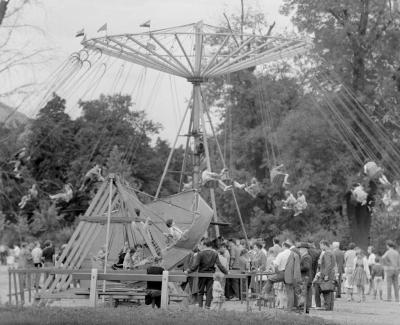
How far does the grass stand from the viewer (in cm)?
1758

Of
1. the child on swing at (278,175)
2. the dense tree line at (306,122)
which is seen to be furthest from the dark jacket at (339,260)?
the dense tree line at (306,122)

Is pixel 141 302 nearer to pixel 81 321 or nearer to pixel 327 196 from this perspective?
pixel 81 321

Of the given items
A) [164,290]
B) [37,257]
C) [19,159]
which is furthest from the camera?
[37,257]

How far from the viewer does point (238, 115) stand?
63406 mm

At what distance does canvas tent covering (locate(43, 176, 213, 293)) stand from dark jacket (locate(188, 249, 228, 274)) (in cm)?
146

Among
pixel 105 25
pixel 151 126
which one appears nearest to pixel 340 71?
pixel 105 25

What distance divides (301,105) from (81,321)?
37549mm

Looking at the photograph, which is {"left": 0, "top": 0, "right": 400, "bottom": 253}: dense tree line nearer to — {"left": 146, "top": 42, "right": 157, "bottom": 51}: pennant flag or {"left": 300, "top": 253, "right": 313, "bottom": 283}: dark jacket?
{"left": 146, "top": 42, "right": 157, "bottom": 51}: pennant flag

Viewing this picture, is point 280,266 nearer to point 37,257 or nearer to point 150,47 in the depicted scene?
point 150,47

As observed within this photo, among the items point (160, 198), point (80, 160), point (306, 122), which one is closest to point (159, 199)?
point (160, 198)

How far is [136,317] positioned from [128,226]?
437 inches

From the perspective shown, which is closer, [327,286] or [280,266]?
[280,266]

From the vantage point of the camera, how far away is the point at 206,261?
970 inches

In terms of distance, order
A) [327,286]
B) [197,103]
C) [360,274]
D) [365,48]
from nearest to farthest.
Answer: [327,286] < [360,274] < [197,103] < [365,48]
